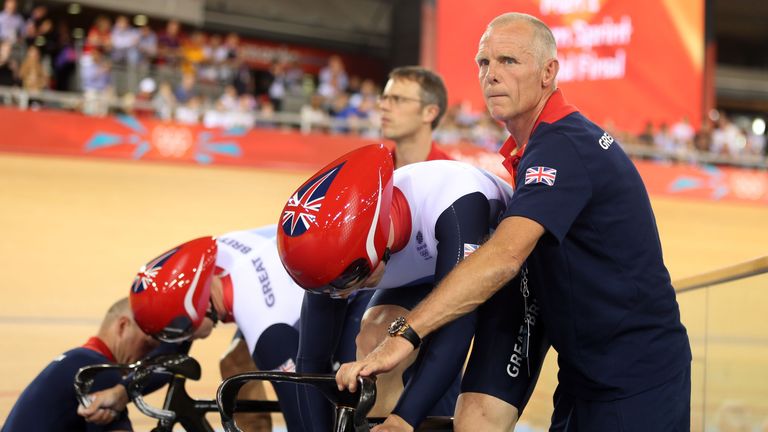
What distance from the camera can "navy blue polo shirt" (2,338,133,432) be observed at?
270 centimetres

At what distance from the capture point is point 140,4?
1700cm

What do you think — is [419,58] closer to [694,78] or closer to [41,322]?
[694,78]

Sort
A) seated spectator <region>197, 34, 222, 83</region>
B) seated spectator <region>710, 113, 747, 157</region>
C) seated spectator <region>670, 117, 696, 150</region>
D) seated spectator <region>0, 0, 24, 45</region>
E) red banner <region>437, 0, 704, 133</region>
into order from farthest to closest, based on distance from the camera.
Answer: seated spectator <region>710, 113, 747, 157</region> < seated spectator <region>670, 117, 696, 150</region> < red banner <region>437, 0, 704, 133</region> < seated spectator <region>197, 34, 222, 83</region> < seated spectator <region>0, 0, 24, 45</region>

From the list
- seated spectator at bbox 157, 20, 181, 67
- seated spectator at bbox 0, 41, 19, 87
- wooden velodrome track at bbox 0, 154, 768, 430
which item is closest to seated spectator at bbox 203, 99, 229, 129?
wooden velodrome track at bbox 0, 154, 768, 430

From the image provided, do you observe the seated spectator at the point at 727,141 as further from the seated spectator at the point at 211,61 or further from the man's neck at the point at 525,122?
the man's neck at the point at 525,122

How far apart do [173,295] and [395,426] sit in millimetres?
1071

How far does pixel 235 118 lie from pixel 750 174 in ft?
27.3

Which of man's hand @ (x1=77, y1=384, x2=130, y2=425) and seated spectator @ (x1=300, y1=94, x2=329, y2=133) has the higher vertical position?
man's hand @ (x1=77, y1=384, x2=130, y2=425)

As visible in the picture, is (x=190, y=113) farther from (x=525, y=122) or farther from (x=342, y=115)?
(x=525, y=122)

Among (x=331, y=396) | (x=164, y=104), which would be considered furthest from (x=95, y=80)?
(x=331, y=396)

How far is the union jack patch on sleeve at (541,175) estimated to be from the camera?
5.76ft

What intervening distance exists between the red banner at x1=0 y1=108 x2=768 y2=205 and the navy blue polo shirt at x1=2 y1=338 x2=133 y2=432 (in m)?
8.45

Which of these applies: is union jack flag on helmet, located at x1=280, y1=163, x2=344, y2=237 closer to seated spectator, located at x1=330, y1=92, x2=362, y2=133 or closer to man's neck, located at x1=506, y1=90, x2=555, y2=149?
man's neck, located at x1=506, y1=90, x2=555, y2=149

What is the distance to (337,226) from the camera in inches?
72.1
